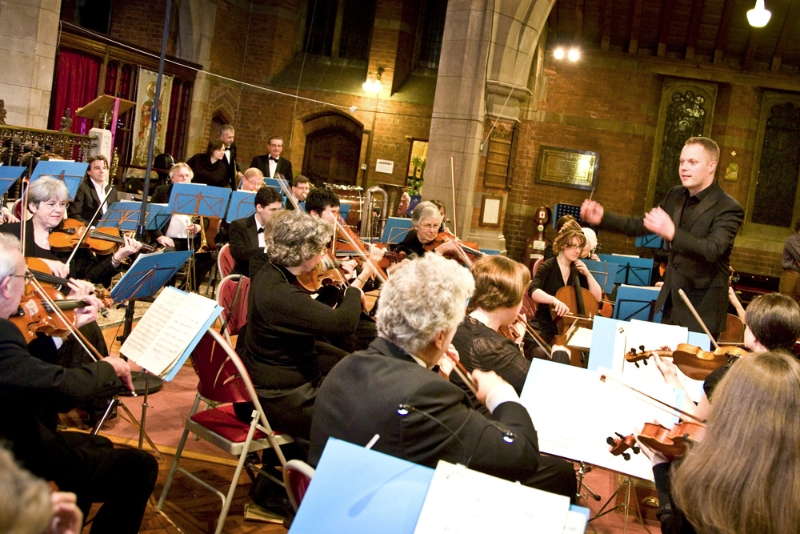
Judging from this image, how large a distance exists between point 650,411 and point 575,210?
9274mm

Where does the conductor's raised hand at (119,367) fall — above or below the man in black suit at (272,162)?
below

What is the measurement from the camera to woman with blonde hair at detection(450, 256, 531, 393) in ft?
9.98

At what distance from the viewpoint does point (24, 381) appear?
86.8 inches

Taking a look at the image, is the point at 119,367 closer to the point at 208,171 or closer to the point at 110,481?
the point at 110,481

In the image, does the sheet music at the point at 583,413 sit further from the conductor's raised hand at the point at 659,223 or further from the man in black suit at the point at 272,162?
the man in black suit at the point at 272,162

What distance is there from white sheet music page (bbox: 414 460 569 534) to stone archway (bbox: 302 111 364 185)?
14696 millimetres

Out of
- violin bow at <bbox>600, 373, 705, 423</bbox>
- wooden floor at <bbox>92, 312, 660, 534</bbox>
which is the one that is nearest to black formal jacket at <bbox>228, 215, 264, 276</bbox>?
wooden floor at <bbox>92, 312, 660, 534</bbox>

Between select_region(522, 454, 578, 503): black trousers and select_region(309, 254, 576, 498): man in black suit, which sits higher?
select_region(309, 254, 576, 498): man in black suit

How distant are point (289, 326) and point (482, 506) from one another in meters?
1.68

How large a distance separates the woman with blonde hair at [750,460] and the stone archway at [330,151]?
14511 mm

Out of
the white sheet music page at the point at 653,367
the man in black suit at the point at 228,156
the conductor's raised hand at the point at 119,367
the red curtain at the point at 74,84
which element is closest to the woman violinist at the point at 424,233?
the white sheet music page at the point at 653,367

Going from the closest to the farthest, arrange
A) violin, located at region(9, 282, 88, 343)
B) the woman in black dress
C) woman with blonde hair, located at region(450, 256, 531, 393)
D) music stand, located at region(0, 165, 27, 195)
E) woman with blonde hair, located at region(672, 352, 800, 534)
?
woman with blonde hair, located at region(672, 352, 800, 534) < violin, located at region(9, 282, 88, 343) < woman with blonde hair, located at region(450, 256, 531, 393) < music stand, located at region(0, 165, 27, 195) < the woman in black dress

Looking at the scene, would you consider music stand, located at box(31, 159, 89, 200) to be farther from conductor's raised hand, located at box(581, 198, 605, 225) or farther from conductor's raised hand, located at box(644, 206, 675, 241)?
conductor's raised hand, located at box(644, 206, 675, 241)

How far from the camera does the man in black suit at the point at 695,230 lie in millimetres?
3953
